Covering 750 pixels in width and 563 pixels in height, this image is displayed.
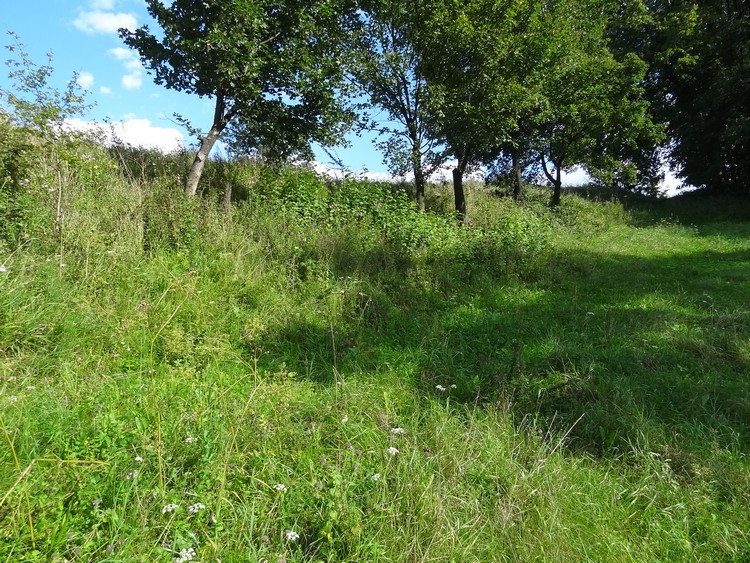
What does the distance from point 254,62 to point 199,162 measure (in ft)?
6.22

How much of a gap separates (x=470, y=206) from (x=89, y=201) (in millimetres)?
10312

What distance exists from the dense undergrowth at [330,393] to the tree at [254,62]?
1.80 meters

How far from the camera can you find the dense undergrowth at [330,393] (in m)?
1.96

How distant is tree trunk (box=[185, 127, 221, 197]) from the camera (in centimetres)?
691

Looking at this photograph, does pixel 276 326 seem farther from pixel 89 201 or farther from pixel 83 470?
pixel 89 201

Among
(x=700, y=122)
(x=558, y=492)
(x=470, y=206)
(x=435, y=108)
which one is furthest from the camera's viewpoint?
(x=700, y=122)

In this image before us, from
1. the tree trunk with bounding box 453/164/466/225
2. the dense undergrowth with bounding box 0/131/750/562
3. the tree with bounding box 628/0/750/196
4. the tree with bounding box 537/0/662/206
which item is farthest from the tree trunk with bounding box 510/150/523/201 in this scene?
the dense undergrowth with bounding box 0/131/750/562

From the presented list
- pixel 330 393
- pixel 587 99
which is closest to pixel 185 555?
pixel 330 393

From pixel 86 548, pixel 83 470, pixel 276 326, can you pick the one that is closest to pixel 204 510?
pixel 86 548

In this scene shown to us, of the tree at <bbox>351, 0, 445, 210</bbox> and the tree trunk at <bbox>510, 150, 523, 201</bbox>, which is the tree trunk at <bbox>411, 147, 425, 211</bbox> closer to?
the tree at <bbox>351, 0, 445, 210</bbox>

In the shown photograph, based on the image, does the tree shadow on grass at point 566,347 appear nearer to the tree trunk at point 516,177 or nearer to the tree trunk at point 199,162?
the tree trunk at point 199,162

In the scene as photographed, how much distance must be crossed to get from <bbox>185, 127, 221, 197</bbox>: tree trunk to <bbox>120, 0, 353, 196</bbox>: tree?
2cm

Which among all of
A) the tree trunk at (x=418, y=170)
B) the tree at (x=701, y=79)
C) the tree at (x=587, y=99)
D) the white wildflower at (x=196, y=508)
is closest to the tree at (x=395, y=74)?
the tree trunk at (x=418, y=170)

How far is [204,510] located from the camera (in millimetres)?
1956
